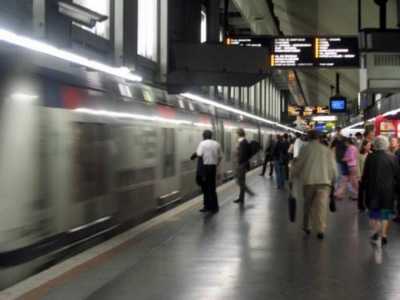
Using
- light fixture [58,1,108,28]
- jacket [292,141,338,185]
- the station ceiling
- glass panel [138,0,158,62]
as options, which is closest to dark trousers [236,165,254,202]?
glass panel [138,0,158,62]

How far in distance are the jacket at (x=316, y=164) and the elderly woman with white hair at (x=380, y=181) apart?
0.91 meters

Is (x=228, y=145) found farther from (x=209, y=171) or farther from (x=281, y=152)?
(x=209, y=171)

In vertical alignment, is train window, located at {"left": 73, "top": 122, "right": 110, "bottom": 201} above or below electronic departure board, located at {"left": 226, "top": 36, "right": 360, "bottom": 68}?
below

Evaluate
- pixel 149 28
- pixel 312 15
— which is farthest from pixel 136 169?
pixel 312 15

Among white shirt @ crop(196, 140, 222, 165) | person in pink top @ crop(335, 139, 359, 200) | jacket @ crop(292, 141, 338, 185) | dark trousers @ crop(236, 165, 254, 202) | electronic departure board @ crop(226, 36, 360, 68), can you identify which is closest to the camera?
jacket @ crop(292, 141, 338, 185)

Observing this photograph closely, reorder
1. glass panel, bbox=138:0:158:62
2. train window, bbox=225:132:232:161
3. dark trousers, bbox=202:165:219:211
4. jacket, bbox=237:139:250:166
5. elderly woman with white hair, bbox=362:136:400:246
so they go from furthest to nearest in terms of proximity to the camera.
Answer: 1. train window, bbox=225:132:232:161
2. glass panel, bbox=138:0:158:62
3. jacket, bbox=237:139:250:166
4. dark trousers, bbox=202:165:219:211
5. elderly woman with white hair, bbox=362:136:400:246

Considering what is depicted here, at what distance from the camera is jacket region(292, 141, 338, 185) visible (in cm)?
1059

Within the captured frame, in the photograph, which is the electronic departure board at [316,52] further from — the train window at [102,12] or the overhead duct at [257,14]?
the train window at [102,12]

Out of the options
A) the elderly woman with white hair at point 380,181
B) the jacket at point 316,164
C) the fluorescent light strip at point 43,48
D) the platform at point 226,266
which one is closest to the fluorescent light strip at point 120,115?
the fluorescent light strip at point 43,48

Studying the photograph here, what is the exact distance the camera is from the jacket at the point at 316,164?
417 inches

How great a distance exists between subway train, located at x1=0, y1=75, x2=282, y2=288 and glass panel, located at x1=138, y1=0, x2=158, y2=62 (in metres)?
4.38

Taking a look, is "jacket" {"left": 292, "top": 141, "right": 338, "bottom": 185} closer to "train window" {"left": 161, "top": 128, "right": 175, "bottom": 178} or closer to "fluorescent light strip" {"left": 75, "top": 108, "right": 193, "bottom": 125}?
"fluorescent light strip" {"left": 75, "top": 108, "right": 193, "bottom": 125}

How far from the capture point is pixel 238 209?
47.6 ft

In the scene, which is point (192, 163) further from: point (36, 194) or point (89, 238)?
point (36, 194)
